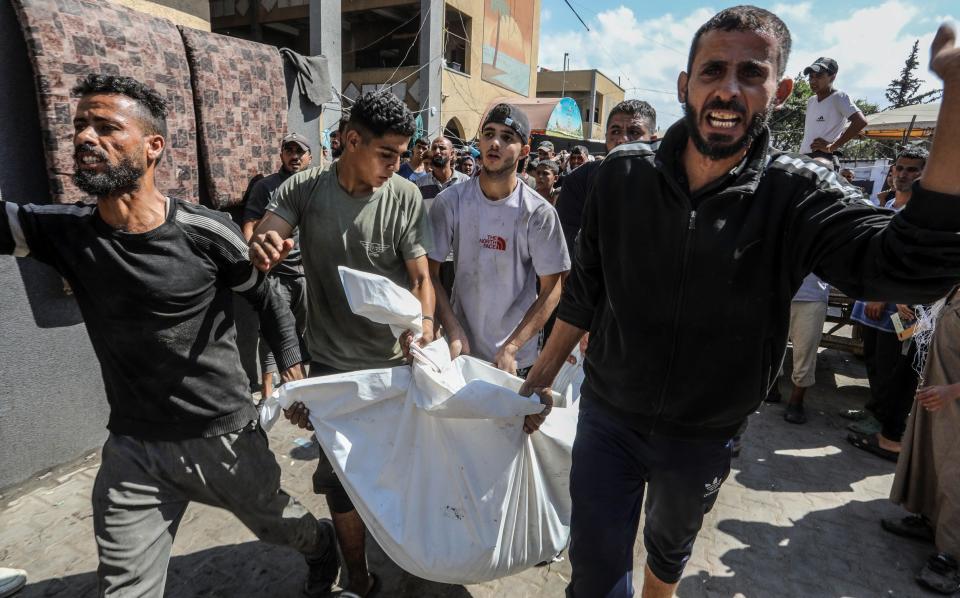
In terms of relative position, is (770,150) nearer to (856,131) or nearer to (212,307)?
(212,307)

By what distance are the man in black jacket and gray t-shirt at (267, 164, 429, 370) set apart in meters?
0.92

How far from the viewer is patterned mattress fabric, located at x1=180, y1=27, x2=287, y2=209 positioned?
13.5 feet

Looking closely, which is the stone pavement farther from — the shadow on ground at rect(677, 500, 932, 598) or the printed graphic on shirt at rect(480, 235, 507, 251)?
the printed graphic on shirt at rect(480, 235, 507, 251)

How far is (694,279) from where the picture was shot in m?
1.67

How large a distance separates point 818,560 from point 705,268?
228 cm

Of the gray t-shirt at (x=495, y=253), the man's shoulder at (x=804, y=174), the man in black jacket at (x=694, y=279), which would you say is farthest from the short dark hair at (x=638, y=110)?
the man's shoulder at (x=804, y=174)

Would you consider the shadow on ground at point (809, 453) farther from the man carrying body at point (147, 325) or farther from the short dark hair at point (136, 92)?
the short dark hair at point (136, 92)

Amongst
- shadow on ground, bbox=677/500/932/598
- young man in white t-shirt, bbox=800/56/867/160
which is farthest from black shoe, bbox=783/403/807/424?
young man in white t-shirt, bbox=800/56/867/160

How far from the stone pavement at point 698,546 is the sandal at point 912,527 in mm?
58

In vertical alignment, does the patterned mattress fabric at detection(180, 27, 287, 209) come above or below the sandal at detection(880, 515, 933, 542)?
above

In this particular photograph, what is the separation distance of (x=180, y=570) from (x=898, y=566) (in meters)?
3.67

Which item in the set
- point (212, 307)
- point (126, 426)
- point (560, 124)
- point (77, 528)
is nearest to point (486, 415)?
point (212, 307)

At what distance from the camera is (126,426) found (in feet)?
6.44

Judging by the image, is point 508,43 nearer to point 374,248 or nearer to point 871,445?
point 871,445
